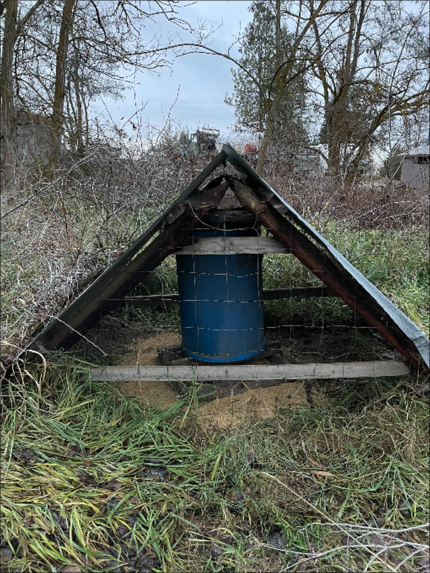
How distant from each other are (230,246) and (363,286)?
0.99 m

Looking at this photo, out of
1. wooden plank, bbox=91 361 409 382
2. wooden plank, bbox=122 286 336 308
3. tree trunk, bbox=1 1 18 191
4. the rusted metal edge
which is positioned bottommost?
wooden plank, bbox=91 361 409 382

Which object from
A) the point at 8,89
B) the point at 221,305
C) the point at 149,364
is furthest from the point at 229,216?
the point at 8,89

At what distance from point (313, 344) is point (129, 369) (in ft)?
6.79

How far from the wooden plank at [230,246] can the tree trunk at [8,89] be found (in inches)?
241

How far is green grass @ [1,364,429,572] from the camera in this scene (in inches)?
80.2

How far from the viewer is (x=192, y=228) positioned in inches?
122

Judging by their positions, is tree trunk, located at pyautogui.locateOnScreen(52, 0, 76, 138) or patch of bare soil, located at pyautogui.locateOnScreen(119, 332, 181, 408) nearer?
patch of bare soil, located at pyautogui.locateOnScreen(119, 332, 181, 408)

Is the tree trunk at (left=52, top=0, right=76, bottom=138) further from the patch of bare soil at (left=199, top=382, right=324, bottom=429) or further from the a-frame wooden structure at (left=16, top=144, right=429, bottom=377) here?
the patch of bare soil at (left=199, top=382, right=324, bottom=429)

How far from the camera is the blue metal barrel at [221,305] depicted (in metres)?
3.42

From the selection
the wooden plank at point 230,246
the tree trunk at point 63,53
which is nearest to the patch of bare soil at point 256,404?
the wooden plank at point 230,246

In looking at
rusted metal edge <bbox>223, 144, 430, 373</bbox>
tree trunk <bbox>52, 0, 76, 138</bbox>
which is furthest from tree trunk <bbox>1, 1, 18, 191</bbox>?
rusted metal edge <bbox>223, 144, 430, 373</bbox>

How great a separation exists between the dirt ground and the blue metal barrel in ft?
1.14

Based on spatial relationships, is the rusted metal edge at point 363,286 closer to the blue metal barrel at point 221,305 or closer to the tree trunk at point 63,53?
the blue metal barrel at point 221,305

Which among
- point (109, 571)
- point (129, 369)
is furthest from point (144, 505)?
point (129, 369)
